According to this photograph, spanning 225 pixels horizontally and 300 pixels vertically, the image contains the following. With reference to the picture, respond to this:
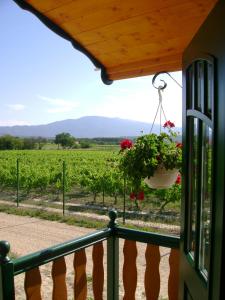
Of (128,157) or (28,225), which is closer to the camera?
(128,157)

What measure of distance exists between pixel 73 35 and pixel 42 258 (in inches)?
55.3

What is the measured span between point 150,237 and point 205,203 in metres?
1.07

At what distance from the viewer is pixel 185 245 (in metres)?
1.74

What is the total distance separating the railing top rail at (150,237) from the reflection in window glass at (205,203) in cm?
82

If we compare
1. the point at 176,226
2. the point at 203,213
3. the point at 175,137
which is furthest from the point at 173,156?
the point at 176,226

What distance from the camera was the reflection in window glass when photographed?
130cm

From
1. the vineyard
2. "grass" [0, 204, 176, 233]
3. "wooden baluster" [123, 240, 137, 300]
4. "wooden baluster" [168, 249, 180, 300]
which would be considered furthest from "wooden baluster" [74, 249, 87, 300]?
the vineyard

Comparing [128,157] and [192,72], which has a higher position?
[192,72]

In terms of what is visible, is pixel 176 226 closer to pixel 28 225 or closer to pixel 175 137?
pixel 28 225

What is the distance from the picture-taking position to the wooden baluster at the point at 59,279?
6.91 feet

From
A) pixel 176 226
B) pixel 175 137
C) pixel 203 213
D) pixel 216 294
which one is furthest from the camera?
pixel 176 226

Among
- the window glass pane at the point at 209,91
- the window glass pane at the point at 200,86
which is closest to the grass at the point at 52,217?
the window glass pane at the point at 200,86

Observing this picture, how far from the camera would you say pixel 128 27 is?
2090mm

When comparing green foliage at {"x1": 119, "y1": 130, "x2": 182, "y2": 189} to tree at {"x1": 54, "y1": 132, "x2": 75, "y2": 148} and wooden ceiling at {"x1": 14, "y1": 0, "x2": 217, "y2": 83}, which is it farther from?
tree at {"x1": 54, "y1": 132, "x2": 75, "y2": 148}
